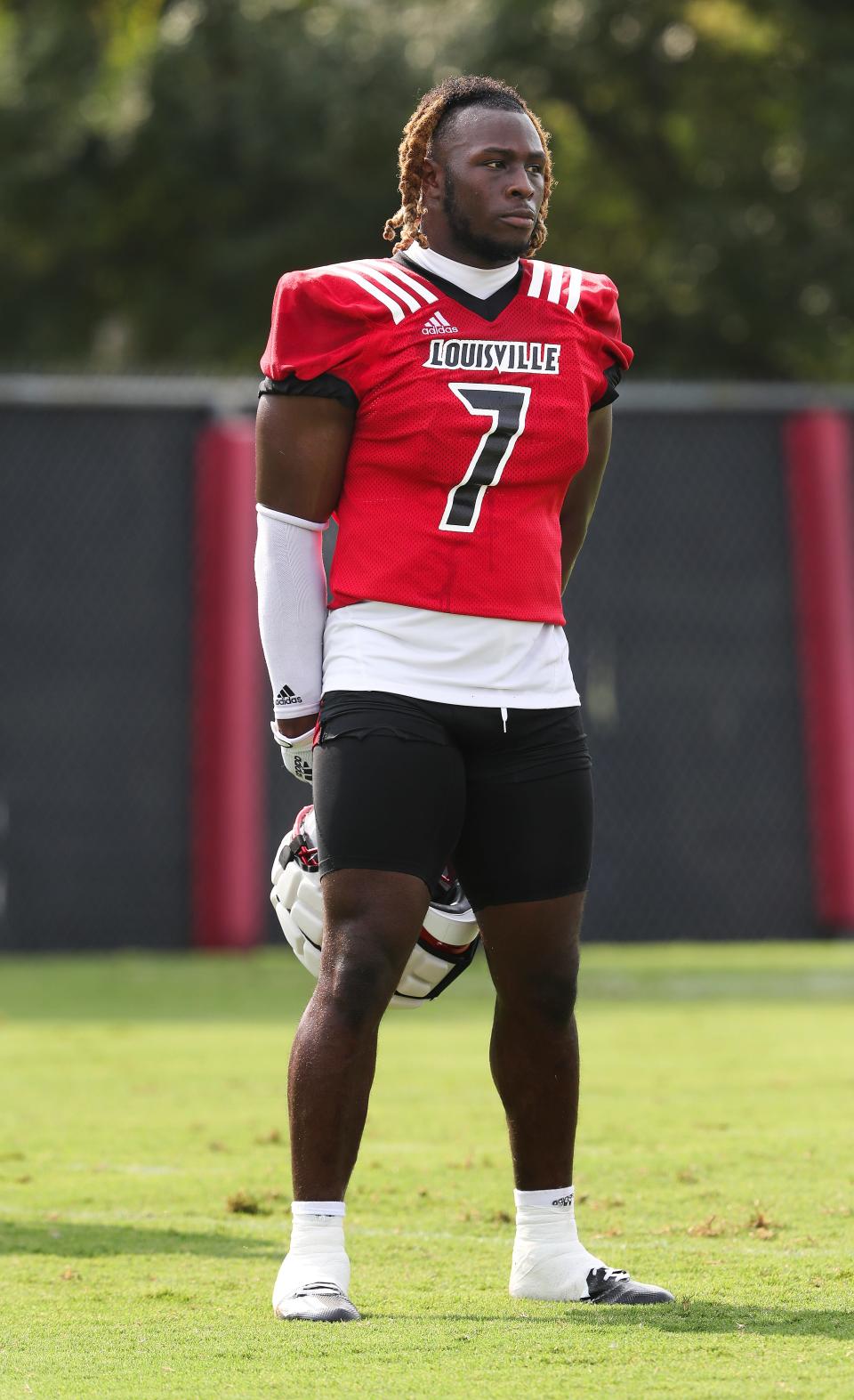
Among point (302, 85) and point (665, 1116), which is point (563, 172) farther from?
point (665, 1116)

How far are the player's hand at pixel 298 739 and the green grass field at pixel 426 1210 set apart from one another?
1.00 meters

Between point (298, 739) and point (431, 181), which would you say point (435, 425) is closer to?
point (431, 181)

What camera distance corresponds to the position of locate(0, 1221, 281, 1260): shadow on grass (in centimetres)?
454

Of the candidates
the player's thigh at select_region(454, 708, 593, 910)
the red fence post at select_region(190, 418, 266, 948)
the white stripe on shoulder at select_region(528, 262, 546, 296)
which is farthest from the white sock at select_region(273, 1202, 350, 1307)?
the red fence post at select_region(190, 418, 266, 948)

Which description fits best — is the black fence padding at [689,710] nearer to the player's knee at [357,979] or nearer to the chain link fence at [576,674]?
the chain link fence at [576,674]

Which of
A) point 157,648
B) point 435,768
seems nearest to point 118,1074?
point 435,768

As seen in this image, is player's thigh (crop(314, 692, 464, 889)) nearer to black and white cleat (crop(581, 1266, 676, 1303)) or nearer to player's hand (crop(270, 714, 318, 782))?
player's hand (crop(270, 714, 318, 782))

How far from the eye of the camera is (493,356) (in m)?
3.96

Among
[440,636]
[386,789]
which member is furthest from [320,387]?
[386,789]

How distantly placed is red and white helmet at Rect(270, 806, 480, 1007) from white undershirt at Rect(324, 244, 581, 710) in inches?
12.2

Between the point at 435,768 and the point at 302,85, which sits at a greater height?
the point at 302,85

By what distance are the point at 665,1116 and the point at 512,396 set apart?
10.3 ft

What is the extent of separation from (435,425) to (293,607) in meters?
0.42

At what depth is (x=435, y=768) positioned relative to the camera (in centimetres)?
386
